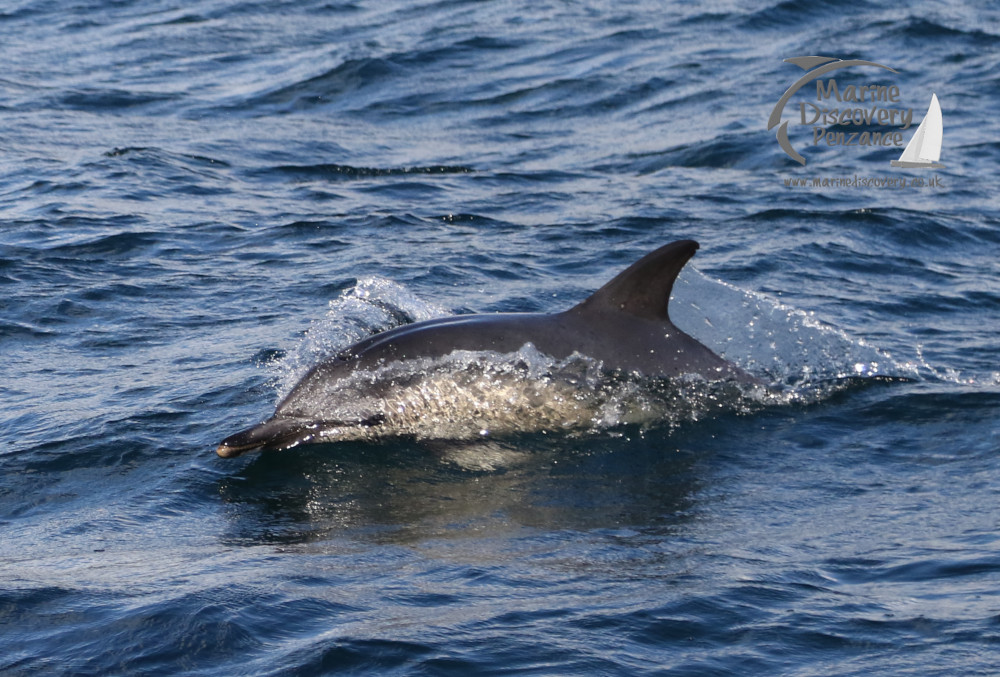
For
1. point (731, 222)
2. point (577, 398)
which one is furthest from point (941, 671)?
point (731, 222)

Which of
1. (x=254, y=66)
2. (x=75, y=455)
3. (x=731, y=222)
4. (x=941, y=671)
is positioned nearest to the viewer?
(x=941, y=671)

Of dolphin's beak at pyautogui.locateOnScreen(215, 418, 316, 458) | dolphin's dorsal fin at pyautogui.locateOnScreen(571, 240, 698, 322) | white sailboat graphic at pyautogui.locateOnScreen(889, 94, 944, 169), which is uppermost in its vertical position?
dolphin's dorsal fin at pyautogui.locateOnScreen(571, 240, 698, 322)

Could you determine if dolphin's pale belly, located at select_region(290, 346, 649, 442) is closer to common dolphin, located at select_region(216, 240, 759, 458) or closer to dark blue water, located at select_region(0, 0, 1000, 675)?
common dolphin, located at select_region(216, 240, 759, 458)

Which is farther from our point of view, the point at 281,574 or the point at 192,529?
the point at 192,529

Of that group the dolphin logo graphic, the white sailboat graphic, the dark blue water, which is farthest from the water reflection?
the dolphin logo graphic

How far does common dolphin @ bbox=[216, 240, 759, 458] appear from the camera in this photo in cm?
830

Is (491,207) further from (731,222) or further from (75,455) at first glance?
(75,455)

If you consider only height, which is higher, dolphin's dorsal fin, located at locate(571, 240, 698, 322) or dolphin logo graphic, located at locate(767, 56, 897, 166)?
dolphin's dorsal fin, located at locate(571, 240, 698, 322)

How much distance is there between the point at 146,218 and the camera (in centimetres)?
1502

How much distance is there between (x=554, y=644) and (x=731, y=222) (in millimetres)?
10206

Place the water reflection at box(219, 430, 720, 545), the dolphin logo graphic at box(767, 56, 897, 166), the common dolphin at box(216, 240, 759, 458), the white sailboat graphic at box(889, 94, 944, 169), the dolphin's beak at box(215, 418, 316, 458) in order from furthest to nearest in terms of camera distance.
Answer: the dolphin logo graphic at box(767, 56, 897, 166) < the white sailboat graphic at box(889, 94, 944, 169) < the common dolphin at box(216, 240, 759, 458) < the dolphin's beak at box(215, 418, 316, 458) < the water reflection at box(219, 430, 720, 545)

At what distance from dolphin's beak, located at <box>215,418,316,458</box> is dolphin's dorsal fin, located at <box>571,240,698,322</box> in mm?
1929

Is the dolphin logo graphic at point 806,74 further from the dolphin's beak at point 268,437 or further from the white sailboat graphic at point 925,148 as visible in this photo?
the dolphin's beak at point 268,437

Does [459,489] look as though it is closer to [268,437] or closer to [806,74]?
[268,437]
